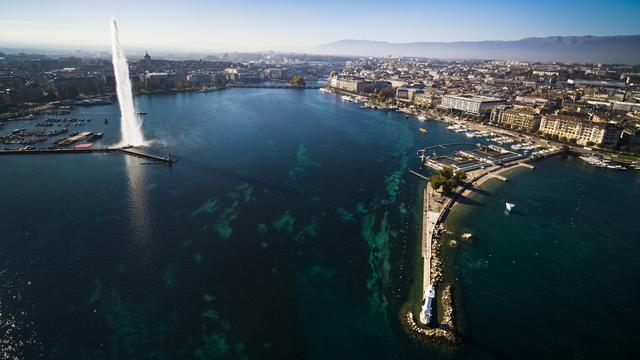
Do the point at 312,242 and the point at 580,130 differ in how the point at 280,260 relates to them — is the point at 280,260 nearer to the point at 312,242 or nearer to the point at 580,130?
the point at 312,242

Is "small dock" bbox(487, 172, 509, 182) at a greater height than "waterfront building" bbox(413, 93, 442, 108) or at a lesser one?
lesser

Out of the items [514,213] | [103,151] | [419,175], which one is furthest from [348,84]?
[514,213]

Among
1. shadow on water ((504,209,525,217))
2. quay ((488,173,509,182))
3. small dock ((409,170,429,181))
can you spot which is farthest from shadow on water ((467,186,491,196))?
quay ((488,173,509,182))

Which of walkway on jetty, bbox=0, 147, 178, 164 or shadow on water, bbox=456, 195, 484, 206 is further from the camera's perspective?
walkway on jetty, bbox=0, 147, 178, 164

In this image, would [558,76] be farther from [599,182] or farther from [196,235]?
[196,235]

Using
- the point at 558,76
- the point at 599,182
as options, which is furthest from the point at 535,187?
the point at 558,76

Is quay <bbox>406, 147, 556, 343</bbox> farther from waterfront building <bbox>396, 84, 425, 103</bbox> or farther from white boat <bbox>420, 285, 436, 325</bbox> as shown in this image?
waterfront building <bbox>396, 84, 425, 103</bbox>
